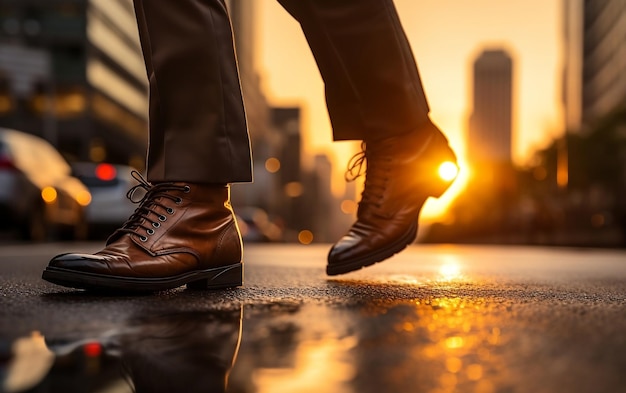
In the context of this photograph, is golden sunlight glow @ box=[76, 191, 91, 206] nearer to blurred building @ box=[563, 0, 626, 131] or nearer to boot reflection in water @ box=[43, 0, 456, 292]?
boot reflection in water @ box=[43, 0, 456, 292]

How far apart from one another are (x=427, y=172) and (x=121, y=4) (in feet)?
199

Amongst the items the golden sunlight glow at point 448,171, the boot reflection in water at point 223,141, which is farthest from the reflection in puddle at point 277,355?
the golden sunlight glow at point 448,171

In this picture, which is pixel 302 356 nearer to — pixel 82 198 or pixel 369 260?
pixel 369 260

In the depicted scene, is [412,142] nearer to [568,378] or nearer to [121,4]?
[568,378]

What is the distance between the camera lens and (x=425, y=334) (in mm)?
1341

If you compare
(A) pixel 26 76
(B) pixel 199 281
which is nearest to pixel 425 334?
(B) pixel 199 281

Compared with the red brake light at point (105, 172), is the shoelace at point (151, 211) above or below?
below

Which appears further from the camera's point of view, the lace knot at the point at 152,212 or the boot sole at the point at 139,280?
the lace knot at the point at 152,212

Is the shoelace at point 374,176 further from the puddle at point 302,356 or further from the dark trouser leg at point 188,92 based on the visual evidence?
the puddle at point 302,356

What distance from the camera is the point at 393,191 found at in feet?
9.19

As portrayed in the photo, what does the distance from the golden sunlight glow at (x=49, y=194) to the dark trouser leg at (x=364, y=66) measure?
Answer: 7.92 m

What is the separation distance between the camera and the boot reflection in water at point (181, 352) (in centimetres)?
106

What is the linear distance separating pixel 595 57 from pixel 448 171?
83492 millimetres

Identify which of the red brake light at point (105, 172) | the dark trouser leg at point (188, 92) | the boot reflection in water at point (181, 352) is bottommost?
the boot reflection in water at point (181, 352)
